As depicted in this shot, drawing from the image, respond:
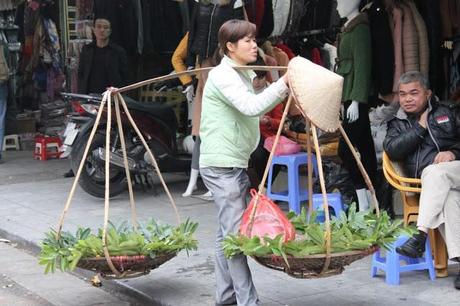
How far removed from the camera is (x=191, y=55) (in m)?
8.36

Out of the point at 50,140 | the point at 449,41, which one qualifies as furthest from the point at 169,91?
the point at 449,41

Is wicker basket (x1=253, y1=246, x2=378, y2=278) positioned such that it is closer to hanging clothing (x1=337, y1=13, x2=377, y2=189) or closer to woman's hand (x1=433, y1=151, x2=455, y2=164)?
woman's hand (x1=433, y1=151, x2=455, y2=164)

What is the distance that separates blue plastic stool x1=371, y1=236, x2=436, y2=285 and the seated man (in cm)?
10

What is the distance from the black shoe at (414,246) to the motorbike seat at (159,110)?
4.13 m

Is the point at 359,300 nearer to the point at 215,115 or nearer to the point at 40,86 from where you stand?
the point at 215,115

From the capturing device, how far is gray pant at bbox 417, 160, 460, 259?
16.9ft

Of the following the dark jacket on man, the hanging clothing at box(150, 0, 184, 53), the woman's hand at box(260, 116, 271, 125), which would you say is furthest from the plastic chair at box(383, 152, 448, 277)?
the hanging clothing at box(150, 0, 184, 53)

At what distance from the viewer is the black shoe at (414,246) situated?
5285 mm

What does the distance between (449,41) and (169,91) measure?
3695 millimetres

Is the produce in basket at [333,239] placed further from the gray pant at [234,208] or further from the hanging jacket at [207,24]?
the hanging jacket at [207,24]

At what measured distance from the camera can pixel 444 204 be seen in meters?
5.19

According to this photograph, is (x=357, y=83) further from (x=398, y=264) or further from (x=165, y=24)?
(x=165, y=24)

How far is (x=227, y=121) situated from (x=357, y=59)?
95.7 inches

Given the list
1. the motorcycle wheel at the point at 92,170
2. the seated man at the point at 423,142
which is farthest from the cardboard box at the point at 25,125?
the seated man at the point at 423,142
